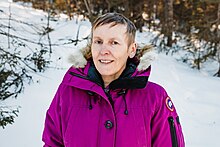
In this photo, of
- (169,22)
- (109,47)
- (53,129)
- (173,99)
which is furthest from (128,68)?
(169,22)

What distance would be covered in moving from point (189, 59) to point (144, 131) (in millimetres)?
10659

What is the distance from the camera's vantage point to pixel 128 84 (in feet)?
5.96

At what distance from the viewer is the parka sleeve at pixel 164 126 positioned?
181 centimetres

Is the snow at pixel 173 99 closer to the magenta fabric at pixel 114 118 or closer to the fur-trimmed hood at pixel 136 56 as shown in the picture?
the fur-trimmed hood at pixel 136 56

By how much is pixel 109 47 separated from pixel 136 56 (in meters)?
0.27

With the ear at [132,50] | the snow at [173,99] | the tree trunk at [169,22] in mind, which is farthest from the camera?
the tree trunk at [169,22]

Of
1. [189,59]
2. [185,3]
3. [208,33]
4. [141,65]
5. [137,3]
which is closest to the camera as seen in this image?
[141,65]

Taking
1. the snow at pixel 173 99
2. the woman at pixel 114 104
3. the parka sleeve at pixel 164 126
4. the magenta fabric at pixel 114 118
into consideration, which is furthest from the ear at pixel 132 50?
the snow at pixel 173 99

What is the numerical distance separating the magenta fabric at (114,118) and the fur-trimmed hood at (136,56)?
0.33ft

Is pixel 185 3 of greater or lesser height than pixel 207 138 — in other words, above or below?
above

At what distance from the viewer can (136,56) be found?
6.61 feet

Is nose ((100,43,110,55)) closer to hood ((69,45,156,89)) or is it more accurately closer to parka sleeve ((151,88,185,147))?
hood ((69,45,156,89))

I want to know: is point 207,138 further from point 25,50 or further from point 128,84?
point 25,50

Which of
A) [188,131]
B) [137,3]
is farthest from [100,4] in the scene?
[188,131]
